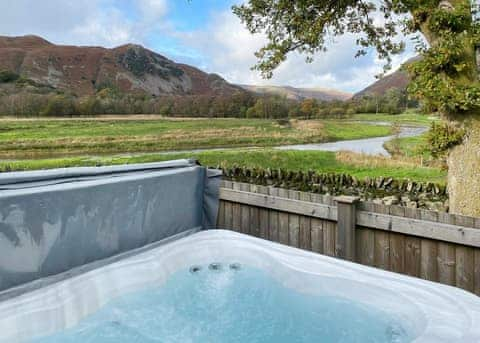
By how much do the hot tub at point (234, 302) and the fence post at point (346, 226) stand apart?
0.19m

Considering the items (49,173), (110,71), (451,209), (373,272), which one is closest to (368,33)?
(451,209)

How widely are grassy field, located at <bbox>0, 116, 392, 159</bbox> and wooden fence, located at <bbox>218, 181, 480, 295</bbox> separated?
10.4 ft

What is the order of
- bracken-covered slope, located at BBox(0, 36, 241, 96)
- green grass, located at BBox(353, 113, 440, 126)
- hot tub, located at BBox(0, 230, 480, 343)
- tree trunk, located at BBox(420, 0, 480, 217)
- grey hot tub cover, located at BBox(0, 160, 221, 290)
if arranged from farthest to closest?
bracken-covered slope, located at BBox(0, 36, 241, 96) → green grass, located at BBox(353, 113, 440, 126) → tree trunk, located at BBox(420, 0, 480, 217) → grey hot tub cover, located at BBox(0, 160, 221, 290) → hot tub, located at BBox(0, 230, 480, 343)

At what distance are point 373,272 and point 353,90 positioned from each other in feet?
14.5

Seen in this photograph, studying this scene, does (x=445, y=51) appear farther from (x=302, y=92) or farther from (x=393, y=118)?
(x=302, y=92)

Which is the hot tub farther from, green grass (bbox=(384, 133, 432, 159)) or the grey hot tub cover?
green grass (bbox=(384, 133, 432, 159))

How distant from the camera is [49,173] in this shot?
1.75 metres

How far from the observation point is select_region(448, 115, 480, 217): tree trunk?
208cm

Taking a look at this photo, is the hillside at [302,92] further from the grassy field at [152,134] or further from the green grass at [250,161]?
the green grass at [250,161]

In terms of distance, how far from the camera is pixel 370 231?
1.91 m

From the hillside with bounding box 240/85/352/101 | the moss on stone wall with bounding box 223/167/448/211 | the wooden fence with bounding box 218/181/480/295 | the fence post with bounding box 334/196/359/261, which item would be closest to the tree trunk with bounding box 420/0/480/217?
the moss on stone wall with bounding box 223/167/448/211

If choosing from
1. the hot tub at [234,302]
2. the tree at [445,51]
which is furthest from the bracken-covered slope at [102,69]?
the hot tub at [234,302]

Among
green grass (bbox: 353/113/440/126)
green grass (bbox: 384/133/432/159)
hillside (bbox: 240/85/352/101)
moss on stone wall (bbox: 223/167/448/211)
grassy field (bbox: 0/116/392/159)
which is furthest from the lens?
hillside (bbox: 240/85/352/101)

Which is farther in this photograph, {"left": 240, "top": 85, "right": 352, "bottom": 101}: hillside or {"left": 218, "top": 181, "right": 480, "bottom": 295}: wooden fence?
{"left": 240, "top": 85, "right": 352, "bottom": 101}: hillside
